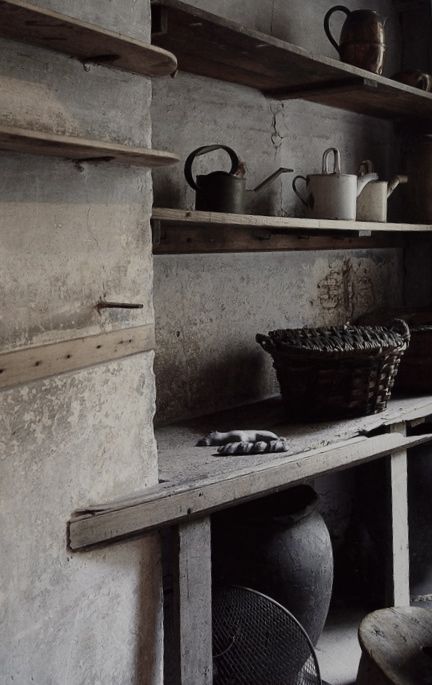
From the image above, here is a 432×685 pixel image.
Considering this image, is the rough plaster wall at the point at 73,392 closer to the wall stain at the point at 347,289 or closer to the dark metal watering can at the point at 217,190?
the dark metal watering can at the point at 217,190

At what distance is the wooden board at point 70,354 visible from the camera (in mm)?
1698

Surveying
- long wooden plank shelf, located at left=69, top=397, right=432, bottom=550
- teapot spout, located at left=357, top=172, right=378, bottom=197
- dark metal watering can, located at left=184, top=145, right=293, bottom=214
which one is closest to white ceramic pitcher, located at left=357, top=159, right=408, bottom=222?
teapot spout, located at left=357, top=172, right=378, bottom=197

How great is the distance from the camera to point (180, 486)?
2.06 metres

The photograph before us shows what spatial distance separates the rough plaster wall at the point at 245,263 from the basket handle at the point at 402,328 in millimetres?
421

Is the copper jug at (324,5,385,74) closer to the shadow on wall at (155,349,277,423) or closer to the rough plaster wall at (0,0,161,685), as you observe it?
the shadow on wall at (155,349,277,423)

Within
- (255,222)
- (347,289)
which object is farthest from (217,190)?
(347,289)

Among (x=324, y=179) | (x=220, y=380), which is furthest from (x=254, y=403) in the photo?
(x=324, y=179)

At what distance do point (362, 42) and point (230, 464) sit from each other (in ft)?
5.39

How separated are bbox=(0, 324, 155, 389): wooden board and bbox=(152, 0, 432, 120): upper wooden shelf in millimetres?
785

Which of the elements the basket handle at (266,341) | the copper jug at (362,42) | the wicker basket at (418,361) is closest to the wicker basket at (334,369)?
the basket handle at (266,341)

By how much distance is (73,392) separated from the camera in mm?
1861

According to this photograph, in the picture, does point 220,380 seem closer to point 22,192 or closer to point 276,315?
point 276,315

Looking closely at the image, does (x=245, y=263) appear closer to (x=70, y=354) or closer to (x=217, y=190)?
(x=217, y=190)

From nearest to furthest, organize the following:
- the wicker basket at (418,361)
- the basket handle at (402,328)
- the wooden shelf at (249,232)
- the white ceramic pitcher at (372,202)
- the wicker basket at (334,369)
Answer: the wooden shelf at (249,232) → the wicker basket at (334,369) → the basket handle at (402,328) → the wicker basket at (418,361) → the white ceramic pitcher at (372,202)
